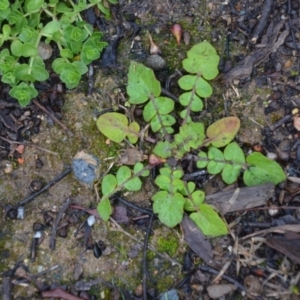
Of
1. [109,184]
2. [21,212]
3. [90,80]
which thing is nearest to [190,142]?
[109,184]

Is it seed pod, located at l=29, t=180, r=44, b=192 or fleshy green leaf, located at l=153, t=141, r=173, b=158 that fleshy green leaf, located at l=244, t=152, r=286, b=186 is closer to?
fleshy green leaf, located at l=153, t=141, r=173, b=158

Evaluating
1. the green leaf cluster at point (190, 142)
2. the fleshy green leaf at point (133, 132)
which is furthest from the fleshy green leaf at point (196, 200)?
the fleshy green leaf at point (133, 132)

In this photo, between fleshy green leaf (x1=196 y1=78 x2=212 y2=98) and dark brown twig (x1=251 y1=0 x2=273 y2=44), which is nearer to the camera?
fleshy green leaf (x1=196 y1=78 x2=212 y2=98)

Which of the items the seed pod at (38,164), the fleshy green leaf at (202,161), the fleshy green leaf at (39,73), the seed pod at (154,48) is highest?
the seed pod at (154,48)

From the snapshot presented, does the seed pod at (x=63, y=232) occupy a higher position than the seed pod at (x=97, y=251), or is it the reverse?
the seed pod at (x=63, y=232)

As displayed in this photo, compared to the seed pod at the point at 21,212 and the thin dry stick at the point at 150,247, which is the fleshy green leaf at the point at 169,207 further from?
the seed pod at the point at 21,212

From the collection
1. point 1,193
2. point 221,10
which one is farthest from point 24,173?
point 221,10

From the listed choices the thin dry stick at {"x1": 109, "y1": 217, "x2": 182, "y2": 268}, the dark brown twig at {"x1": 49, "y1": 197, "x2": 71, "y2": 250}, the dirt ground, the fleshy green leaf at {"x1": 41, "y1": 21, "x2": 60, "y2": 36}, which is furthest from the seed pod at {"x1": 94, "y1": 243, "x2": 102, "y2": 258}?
the fleshy green leaf at {"x1": 41, "y1": 21, "x2": 60, "y2": 36}
